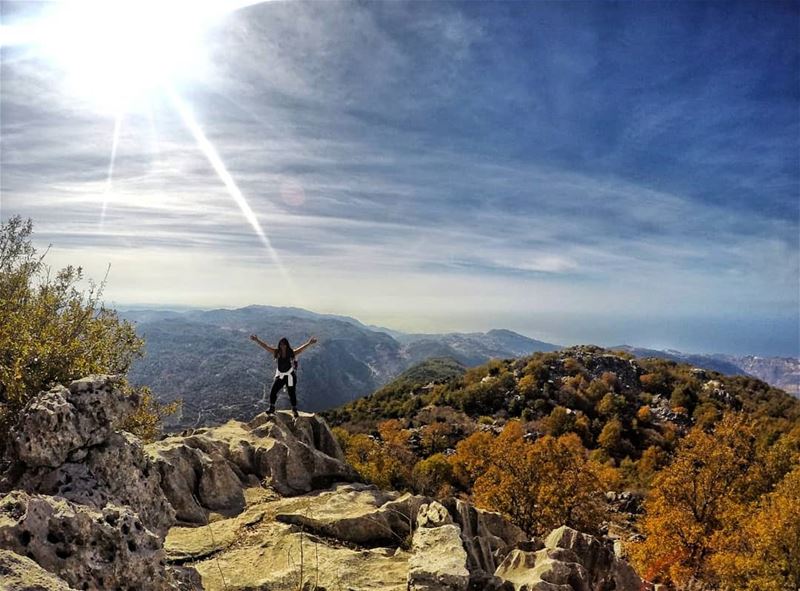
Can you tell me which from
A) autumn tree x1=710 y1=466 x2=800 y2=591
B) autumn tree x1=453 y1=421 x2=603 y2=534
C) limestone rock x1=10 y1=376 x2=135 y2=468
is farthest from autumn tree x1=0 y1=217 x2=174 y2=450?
autumn tree x1=710 y1=466 x2=800 y2=591

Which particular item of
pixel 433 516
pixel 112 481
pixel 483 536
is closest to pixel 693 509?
pixel 483 536

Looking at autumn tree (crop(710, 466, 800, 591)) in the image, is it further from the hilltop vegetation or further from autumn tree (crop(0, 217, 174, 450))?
autumn tree (crop(0, 217, 174, 450))

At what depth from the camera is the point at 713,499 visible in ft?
156

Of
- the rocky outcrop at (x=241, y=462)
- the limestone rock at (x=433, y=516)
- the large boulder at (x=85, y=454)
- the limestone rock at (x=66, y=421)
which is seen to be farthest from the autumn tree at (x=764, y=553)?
the limestone rock at (x=66, y=421)

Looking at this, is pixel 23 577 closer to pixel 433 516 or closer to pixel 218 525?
pixel 218 525

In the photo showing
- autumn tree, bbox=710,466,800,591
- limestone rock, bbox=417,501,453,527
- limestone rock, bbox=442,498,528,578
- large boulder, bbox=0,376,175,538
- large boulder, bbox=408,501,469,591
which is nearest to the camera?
large boulder, bbox=0,376,175,538

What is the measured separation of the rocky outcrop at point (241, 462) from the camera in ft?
58.7

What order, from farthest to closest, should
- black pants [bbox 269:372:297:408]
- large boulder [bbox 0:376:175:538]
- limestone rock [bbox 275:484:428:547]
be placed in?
black pants [bbox 269:372:297:408]
limestone rock [bbox 275:484:428:547]
large boulder [bbox 0:376:175:538]

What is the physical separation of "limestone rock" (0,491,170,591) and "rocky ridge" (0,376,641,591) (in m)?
0.02

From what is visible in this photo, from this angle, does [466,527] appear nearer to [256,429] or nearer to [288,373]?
[288,373]

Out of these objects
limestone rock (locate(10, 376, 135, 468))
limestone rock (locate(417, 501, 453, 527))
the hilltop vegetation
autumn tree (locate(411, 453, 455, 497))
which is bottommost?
autumn tree (locate(411, 453, 455, 497))

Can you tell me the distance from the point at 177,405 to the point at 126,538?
25465mm

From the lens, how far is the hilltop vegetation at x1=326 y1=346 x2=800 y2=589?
1764 inches

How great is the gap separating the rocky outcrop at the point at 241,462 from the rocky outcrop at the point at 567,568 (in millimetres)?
8339
